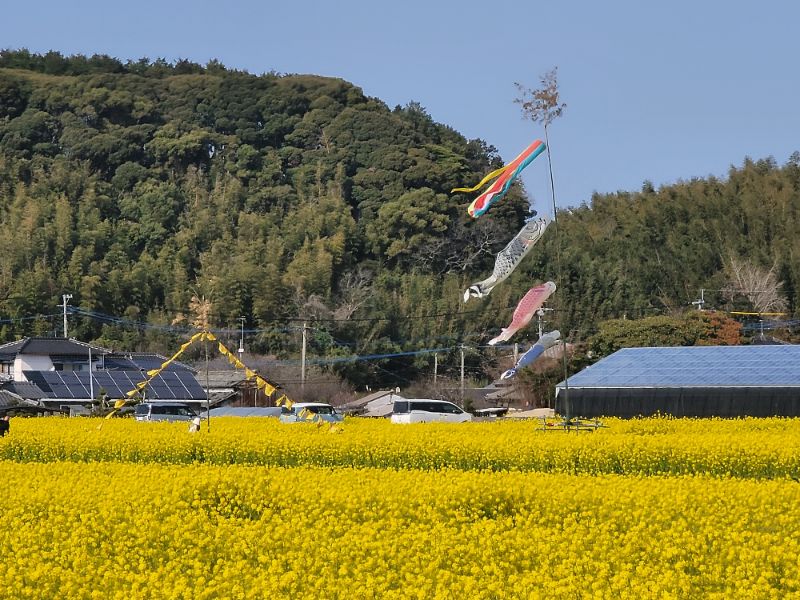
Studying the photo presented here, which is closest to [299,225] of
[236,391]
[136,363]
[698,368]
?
[136,363]

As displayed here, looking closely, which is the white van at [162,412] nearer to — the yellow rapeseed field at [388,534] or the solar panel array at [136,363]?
the yellow rapeseed field at [388,534]

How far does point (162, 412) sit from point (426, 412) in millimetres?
7717

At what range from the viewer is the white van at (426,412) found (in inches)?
1341

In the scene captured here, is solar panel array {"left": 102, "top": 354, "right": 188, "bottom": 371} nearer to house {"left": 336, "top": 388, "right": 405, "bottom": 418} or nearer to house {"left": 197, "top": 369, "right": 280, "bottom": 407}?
house {"left": 197, "top": 369, "right": 280, "bottom": 407}

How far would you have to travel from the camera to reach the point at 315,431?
23.4m

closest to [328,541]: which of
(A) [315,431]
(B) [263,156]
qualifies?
(A) [315,431]

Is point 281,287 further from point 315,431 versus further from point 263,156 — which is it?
point 315,431

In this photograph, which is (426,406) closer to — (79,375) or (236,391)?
(236,391)

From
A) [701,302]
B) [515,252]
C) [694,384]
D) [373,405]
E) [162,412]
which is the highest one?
[701,302]

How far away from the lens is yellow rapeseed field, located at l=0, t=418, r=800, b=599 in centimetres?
845

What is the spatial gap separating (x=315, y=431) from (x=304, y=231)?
6107 centimetres

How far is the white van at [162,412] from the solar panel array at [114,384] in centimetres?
1175

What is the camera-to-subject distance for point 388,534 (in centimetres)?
1020

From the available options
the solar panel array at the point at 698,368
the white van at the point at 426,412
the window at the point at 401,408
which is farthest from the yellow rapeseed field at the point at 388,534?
the window at the point at 401,408
